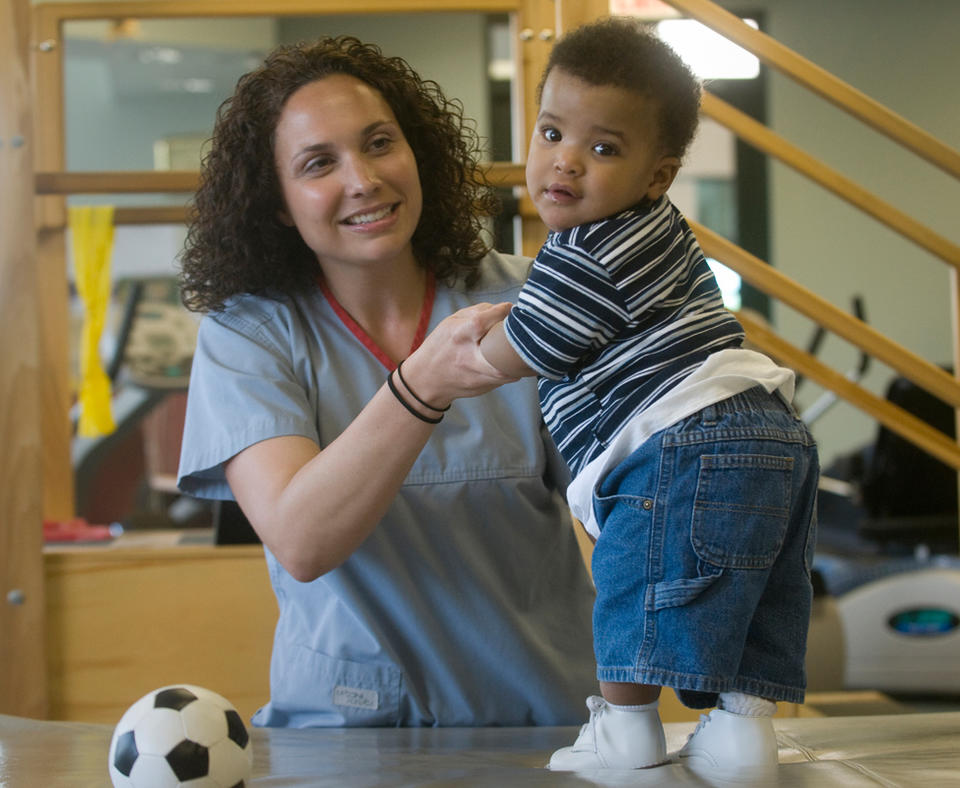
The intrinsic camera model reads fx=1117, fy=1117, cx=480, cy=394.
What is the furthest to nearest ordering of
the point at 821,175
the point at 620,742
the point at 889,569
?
the point at 889,569
the point at 821,175
the point at 620,742

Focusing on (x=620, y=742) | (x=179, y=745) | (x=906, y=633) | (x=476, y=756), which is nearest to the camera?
(x=179, y=745)

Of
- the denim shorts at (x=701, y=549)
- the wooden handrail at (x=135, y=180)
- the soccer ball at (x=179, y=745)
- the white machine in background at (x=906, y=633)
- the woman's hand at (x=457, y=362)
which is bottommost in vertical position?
the white machine in background at (x=906, y=633)

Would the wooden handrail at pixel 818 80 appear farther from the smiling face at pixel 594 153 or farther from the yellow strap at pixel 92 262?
the yellow strap at pixel 92 262

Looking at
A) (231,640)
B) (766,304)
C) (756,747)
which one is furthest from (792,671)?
(766,304)

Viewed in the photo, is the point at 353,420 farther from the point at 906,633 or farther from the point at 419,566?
the point at 906,633

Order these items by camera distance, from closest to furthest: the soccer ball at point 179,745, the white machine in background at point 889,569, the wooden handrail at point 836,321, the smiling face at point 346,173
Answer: the soccer ball at point 179,745 → the smiling face at point 346,173 → the wooden handrail at point 836,321 → the white machine in background at point 889,569

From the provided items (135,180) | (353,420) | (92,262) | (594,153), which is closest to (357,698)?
(353,420)

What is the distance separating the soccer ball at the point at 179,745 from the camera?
39.7 inches

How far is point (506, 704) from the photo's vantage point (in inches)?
56.9

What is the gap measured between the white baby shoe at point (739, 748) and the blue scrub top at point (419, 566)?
1.21ft

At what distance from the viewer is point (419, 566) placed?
142 centimetres

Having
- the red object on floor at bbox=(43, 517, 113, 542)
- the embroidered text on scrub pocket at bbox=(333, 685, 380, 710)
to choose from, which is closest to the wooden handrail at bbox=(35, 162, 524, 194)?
the red object on floor at bbox=(43, 517, 113, 542)

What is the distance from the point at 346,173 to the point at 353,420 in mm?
307

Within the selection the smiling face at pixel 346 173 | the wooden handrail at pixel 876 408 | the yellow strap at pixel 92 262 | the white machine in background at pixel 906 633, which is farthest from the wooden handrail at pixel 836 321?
the white machine in background at pixel 906 633
